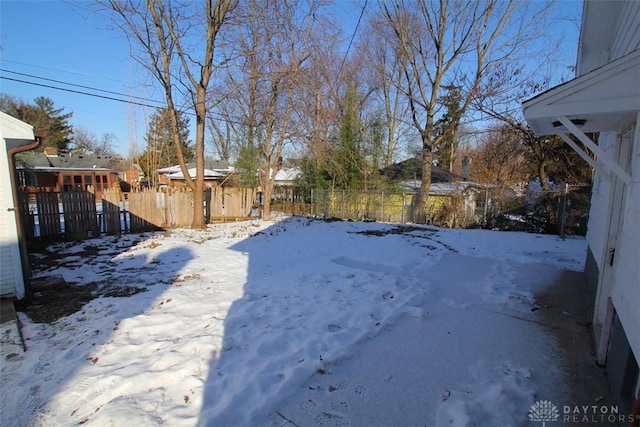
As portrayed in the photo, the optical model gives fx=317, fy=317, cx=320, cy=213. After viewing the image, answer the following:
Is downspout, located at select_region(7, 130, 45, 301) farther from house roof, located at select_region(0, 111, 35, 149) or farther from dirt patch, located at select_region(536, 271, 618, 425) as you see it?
dirt patch, located at select_region(536, 271, 618, 425)

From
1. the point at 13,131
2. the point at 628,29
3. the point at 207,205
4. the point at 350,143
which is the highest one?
the point at 350,143

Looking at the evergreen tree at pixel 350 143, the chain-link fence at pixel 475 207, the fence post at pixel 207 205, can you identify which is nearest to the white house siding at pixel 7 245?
the fence post at pixel 207 205

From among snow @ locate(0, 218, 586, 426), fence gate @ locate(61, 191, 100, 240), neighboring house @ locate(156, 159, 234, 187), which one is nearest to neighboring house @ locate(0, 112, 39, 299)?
snow @ locate(0, 218, 586, 426)

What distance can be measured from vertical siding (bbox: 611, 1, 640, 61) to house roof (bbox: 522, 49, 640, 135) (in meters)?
0.58

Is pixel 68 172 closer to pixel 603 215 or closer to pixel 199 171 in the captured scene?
pixel 199 171

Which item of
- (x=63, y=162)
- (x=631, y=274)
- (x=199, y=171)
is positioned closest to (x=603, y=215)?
(x=631, y=274)

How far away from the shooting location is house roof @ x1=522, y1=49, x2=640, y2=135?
7.27ft

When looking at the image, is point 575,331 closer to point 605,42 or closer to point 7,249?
point 605,42

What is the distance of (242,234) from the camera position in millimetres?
9758

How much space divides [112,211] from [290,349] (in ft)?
29.1

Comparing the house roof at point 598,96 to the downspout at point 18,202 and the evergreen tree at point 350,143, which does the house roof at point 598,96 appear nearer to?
the downspout at point 18,202

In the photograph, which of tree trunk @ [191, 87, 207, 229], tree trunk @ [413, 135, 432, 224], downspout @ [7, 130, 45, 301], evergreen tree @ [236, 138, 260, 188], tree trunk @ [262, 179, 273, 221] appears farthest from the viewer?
evergreen tree @ [236, 138, 260, 188]

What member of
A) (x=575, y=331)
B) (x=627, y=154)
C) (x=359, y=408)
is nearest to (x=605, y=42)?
(x=627, y=154)

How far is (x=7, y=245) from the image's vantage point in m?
4.18
